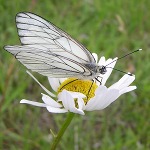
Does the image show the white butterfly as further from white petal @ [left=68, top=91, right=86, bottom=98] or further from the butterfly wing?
white petal @ [left=68, top=91, right=86, bottom=98]

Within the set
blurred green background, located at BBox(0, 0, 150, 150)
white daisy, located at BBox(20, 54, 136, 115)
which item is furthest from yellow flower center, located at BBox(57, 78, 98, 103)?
blurred green background, located at BBox(0, 0, 150, 150)

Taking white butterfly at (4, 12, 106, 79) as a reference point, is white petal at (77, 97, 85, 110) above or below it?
below

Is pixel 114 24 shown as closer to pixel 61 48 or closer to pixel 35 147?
pixel 35 147

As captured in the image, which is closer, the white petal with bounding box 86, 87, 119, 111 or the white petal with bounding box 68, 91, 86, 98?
the white petal with bounding box 86, 87, 119, 111

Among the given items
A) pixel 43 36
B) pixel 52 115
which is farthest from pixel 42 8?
pixel 43 36

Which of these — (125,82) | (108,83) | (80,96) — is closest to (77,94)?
(80,96)

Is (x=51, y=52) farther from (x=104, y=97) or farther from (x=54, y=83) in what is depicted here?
(x=104, y=97)

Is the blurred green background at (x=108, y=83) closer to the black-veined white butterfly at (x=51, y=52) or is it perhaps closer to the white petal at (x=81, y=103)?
the black-veined white butterfly at (x=51, y=52)
